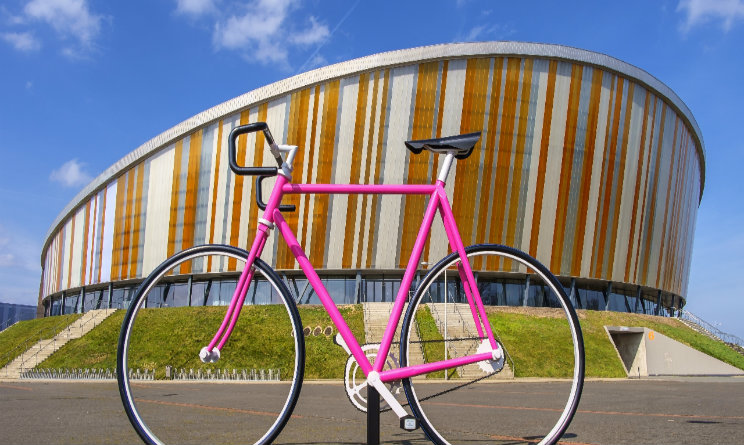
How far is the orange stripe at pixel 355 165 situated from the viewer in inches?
1670

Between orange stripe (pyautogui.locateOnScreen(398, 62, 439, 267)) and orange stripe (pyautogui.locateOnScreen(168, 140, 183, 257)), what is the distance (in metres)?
18.0

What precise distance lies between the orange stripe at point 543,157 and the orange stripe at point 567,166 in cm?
126

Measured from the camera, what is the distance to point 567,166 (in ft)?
141

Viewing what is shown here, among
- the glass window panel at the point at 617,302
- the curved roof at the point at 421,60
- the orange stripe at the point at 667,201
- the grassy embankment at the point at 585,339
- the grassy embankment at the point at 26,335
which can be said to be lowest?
the grassy embankment at the point at 26,335

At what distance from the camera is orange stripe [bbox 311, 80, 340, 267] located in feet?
139

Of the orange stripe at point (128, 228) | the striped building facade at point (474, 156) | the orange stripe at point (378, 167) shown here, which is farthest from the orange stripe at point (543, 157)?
the orange stripe at point (128, 228)

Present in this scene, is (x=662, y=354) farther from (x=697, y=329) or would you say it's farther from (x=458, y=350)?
(x=458, y=350)

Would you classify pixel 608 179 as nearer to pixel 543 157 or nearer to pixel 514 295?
pixel 543 157

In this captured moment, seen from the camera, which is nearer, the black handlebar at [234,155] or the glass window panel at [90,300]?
the black handlebar at [234,155]

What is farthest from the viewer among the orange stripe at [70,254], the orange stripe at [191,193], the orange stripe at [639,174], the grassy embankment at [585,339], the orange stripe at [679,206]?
the orange stripe at [70,254]

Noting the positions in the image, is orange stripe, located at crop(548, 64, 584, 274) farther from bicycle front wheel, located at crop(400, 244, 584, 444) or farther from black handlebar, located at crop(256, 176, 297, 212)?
black handlebar, located at crop(256, 176, 297, 212)

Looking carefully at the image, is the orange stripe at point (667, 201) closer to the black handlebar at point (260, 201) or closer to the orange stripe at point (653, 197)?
the orange stripe at point (653, 197)

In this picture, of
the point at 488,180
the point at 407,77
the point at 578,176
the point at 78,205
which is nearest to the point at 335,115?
the point at 407,77

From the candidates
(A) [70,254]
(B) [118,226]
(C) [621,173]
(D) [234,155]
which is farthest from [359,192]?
(A) [70,254]
